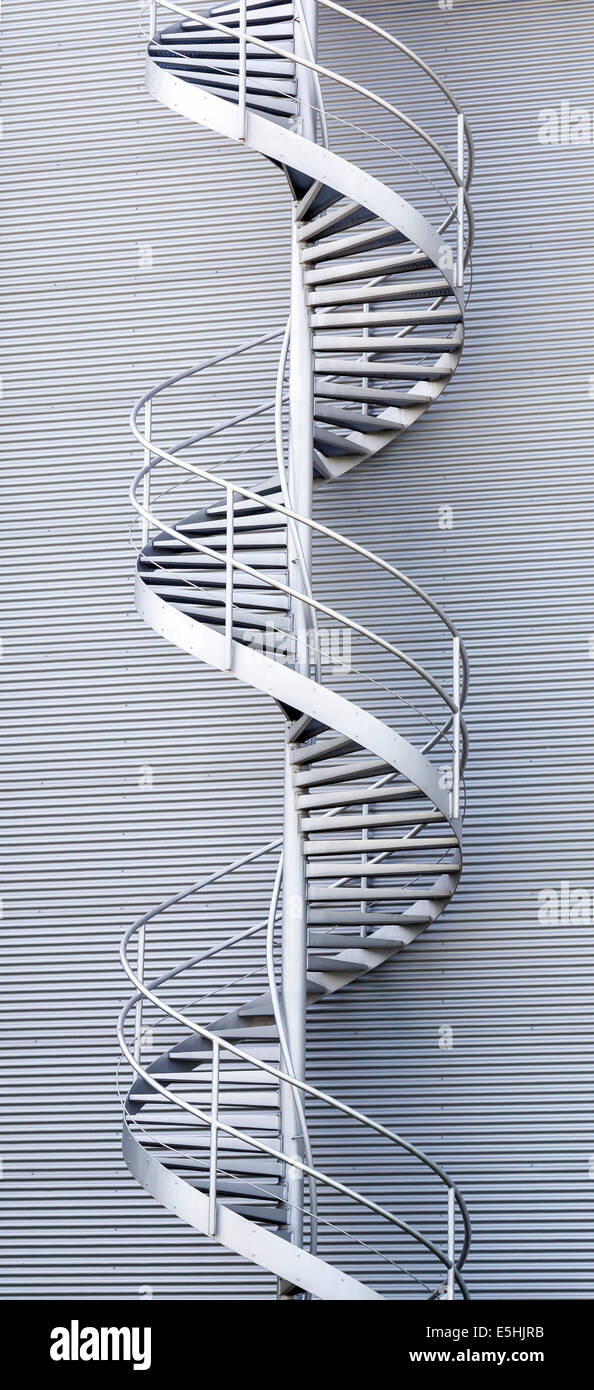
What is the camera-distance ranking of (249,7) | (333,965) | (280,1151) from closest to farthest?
(280,1151) → (333,965) → (249,7)

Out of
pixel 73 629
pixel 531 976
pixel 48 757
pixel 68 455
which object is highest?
pixel 68 455

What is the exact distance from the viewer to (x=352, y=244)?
25.3ft

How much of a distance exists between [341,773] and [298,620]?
2.47 feet

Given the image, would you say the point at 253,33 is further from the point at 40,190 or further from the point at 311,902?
the point at 311,902

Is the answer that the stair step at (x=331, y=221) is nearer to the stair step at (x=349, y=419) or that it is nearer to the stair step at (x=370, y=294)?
the stair step at (x=370, y=294)

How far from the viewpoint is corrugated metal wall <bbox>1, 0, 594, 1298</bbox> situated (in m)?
8.16

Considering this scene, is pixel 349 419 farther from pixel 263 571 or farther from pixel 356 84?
pixel 356 84

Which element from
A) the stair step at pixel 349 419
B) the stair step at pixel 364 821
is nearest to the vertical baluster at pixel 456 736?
the stair step at pixel 364 821

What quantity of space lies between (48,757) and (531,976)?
2923mm

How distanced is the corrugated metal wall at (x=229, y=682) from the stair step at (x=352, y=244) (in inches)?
49.6

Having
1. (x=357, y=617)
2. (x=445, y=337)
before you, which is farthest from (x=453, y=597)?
(x=445, y=337)

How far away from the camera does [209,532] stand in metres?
7.87

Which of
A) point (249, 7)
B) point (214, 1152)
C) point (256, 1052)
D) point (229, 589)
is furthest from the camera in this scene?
point (249, 7)

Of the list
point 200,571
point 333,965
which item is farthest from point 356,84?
point 333,965
